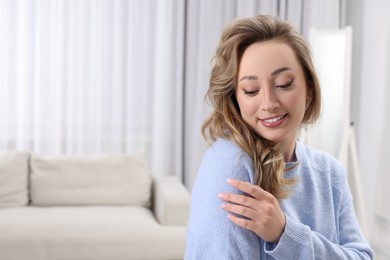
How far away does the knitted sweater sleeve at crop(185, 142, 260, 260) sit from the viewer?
0.97 m

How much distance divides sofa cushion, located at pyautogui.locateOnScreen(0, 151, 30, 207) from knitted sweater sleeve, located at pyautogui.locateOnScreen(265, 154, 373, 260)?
2.69 metres

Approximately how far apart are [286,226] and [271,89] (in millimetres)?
242

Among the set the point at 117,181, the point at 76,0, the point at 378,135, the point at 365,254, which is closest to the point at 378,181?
the point at 378,135

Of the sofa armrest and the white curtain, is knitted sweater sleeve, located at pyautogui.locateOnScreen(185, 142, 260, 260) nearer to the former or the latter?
the sofa armrest

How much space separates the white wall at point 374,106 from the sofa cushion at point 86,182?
4.95 feet

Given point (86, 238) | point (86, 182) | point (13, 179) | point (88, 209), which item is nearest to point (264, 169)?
point (86, 238)

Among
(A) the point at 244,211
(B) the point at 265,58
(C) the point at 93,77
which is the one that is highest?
(B) the point at 265,58

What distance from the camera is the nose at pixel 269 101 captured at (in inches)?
→ 41.2

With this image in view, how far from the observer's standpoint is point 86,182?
3609 millimetres

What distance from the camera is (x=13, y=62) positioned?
407cm

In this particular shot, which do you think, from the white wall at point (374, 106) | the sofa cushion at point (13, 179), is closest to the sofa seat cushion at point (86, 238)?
the sofa cushion at point (13, 179)

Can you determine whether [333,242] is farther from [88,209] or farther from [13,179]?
[13,179]

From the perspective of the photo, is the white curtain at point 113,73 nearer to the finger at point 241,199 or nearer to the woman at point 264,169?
the woman at point 264,169

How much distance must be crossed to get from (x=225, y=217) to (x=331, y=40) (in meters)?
3.21
